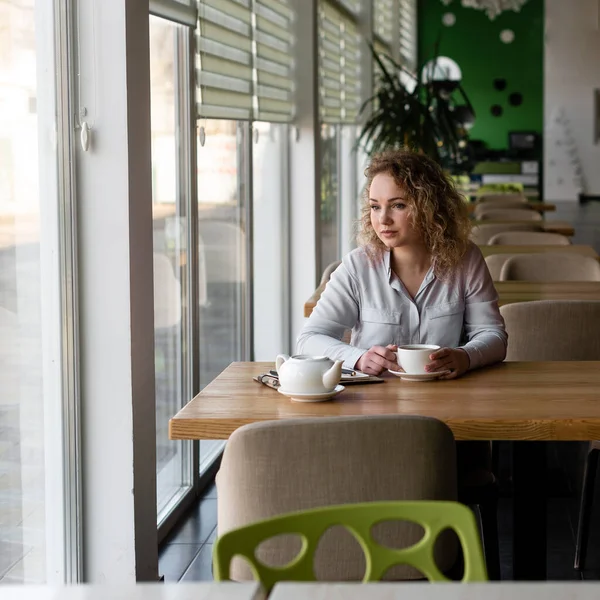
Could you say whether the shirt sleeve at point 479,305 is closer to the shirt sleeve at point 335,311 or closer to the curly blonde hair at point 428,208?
the curly blonde hair at point 428,208

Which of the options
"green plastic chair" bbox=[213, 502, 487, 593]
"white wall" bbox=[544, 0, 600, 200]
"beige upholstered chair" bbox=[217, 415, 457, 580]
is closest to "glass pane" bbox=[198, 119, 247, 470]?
"beige upholstered chair" bbox=[217, 415, 457, 580]

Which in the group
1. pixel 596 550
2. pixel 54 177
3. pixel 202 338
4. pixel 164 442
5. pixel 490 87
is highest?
pixel 490 87

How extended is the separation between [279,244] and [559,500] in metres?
2.42

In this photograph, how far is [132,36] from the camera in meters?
2.68

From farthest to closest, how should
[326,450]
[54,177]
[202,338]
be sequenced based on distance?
[202,338] → [54,177] → [326,450]

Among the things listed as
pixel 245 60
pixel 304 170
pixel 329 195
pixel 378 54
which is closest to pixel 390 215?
pixel 245 60

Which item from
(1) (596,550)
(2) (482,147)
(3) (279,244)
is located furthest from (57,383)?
(2) (482,147)

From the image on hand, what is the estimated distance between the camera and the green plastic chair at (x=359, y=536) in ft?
4.28

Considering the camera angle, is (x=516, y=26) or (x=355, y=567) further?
(x=516, y=26)

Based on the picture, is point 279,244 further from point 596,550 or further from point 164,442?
point 596,550

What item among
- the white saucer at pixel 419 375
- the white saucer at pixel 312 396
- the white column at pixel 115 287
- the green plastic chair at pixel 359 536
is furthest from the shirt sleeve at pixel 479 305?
the green plastic chair at pixel 359 536

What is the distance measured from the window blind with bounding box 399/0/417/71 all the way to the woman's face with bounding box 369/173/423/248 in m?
9.67

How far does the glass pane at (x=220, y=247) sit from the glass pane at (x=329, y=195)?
192cm

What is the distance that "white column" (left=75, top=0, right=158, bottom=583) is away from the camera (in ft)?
8.73
